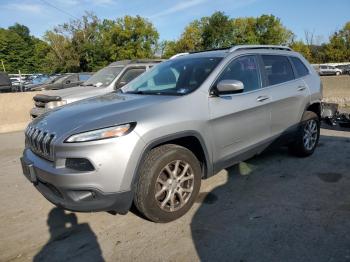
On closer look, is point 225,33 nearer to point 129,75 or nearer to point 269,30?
point 269,30

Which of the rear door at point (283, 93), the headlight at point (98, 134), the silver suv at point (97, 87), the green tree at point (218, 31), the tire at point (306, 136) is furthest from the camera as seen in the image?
the green tree at point (218, 31)

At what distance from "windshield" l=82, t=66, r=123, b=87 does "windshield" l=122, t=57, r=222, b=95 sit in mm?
4190

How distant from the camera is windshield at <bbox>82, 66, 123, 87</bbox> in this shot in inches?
356

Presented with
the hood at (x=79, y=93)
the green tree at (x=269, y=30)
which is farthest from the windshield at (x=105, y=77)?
the green tree at (x=269, y=30)

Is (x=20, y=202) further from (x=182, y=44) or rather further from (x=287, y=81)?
(x=182, y=44)

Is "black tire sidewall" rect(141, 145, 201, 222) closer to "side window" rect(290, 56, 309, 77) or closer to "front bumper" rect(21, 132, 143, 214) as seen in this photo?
"front bumper" rect(21, 132, 143, 214)

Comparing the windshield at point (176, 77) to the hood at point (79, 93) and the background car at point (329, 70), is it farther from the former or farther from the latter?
the background car at point (329, 70)

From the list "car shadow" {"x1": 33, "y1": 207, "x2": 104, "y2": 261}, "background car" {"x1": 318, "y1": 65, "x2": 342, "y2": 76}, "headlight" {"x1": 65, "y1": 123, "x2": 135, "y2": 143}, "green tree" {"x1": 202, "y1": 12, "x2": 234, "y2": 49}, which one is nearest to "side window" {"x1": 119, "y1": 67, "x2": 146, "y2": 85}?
"car shadow" {"x1": 33, "y1": 207, "x2": 104, "y2": 261}

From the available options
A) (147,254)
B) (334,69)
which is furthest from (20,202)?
(334,69)

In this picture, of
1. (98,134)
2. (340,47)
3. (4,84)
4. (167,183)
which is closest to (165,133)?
(167,183)

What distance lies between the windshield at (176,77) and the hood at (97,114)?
0.30 m

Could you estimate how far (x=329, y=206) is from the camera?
152 inches

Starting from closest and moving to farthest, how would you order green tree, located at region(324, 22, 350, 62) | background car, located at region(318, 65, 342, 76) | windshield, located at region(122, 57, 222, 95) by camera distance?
windshield, located at region(122, 57, 222, 95) < background car, located at region(318, 65, 342, 76) < green tree, located at region(324, 22, 350, 62)

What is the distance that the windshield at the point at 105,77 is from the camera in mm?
9047
